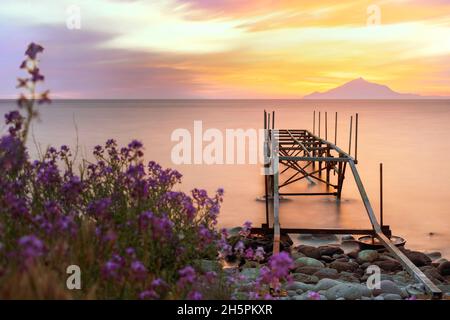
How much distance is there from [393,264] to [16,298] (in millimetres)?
7495

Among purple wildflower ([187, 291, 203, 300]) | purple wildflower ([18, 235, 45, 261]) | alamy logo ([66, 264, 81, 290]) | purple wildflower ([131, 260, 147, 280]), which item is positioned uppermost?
purple wildflower ([18, 235, 45, 261])

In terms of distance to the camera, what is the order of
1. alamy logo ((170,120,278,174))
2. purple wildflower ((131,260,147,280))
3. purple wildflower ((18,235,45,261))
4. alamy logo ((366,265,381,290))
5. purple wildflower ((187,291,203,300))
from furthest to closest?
alamy logo ((170,120,278,174)) < alamy logo ((366,265,381,290)) < purple wildflower ((187,291,203,300)) < purple wildflower ((131,260,147,280)) < purple wildflower ((18,235,45,261))

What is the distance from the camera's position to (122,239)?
5.05 metres

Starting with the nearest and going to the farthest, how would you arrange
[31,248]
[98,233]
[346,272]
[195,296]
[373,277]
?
[31,248] → [195,296] → [98,233] → [373,277] → [346,272]

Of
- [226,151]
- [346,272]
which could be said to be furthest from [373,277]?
[226,151]

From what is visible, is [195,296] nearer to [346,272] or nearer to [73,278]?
[73,278]

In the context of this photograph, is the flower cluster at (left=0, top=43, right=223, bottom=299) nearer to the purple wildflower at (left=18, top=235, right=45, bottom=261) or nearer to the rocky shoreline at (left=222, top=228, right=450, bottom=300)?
the purple wildflower at (left=18, top=235, right=45, bottom=261)

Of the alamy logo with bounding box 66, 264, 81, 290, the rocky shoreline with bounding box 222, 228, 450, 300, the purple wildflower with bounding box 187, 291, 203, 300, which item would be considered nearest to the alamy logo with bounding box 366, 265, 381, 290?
the rocky shoreline with bounding box 222, 228, 450, 300

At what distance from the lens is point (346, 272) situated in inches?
365

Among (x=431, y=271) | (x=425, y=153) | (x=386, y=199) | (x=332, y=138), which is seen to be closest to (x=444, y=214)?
(x=386, y=199)

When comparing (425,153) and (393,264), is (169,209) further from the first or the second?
(425,153)

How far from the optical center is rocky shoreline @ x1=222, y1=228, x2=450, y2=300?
744cm

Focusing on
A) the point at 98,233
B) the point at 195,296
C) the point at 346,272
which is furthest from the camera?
the point at 346,272

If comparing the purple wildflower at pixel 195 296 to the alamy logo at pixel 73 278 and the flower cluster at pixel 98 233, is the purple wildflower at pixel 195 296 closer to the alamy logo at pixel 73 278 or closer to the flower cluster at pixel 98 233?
the flower cluster at pixel 98 233
